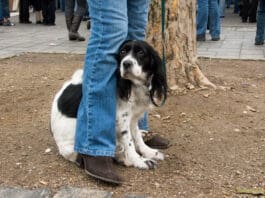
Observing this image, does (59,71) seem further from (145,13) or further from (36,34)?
(36,34)

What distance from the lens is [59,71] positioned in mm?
6441

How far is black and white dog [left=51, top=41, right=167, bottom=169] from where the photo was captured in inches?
116

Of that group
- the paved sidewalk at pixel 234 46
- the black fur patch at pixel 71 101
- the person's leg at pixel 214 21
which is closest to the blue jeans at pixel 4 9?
the paved sidewalk at pixel 234 46

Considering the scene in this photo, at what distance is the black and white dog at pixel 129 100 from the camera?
9.67 ft

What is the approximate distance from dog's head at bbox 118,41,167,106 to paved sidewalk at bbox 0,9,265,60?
186 inches

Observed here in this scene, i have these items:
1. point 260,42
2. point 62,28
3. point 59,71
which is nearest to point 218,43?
point 260,42

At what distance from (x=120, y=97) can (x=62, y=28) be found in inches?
381

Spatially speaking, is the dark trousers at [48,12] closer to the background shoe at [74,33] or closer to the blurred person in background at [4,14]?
the blurred person in background at [4,14]

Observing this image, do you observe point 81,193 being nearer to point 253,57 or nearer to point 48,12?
point 253,57

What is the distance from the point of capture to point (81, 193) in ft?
9.11

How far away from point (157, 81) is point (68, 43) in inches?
254

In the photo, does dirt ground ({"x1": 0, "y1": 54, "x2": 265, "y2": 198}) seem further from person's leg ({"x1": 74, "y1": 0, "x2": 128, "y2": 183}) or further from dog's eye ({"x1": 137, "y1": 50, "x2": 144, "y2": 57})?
dog's eye ({"x1": 137, "y1": 50, "x2": 144, "y2": 57})

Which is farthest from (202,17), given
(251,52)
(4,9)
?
(4,9)

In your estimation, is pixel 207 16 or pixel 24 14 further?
pixel 24 14
